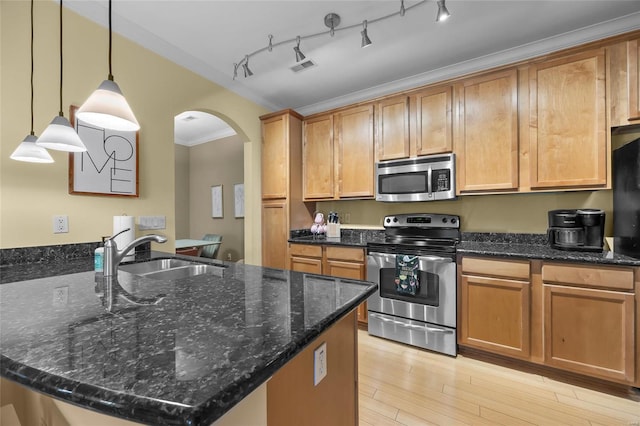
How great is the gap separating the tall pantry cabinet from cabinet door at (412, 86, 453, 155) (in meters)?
1.45

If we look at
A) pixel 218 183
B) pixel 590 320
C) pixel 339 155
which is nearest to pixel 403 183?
pixel 339 155

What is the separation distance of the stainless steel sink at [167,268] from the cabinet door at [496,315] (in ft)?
6.59

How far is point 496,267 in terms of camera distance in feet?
7.20

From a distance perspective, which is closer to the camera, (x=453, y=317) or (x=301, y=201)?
(x=453, y=317)

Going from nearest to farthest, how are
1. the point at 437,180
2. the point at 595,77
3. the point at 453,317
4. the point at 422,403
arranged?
the point at 422,403
the point at 595,77
the point at 453,317
the point at 437,180

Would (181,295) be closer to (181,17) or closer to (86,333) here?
(86,333)

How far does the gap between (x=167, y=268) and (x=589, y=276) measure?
282 centimetres

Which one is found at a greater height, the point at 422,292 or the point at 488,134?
the point at 488,134

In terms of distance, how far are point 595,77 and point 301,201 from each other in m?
2.88

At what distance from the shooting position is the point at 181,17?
210cm

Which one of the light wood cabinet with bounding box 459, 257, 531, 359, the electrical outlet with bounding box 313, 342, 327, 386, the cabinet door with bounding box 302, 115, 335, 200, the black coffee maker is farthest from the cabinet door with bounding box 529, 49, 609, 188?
the electrical outlet with bounding box 313, 342, 327, 386

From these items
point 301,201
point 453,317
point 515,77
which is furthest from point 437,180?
point 301,201

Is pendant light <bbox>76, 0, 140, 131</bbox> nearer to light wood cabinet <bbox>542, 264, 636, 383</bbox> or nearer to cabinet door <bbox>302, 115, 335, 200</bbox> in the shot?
cabinet door <bbox>302, 115, 335, 200</bbox>

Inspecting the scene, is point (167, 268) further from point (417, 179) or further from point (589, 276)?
point (589, 276)
